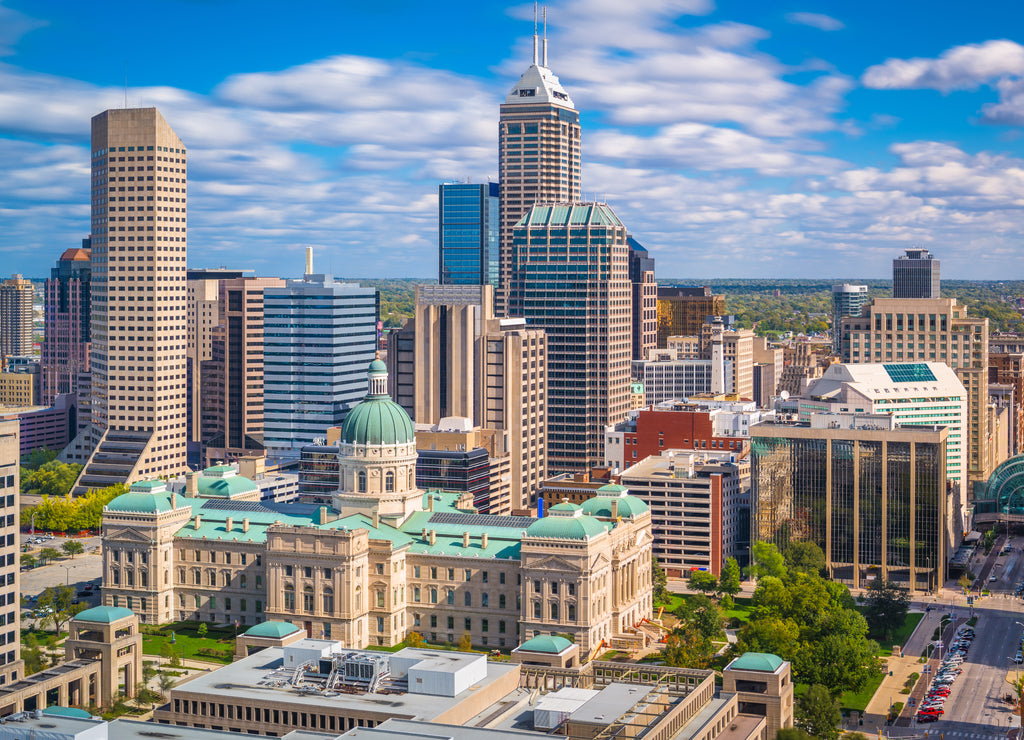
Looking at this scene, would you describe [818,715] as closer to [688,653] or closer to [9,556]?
[688,653]

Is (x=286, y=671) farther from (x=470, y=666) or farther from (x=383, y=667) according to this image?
(x=470, y=666)

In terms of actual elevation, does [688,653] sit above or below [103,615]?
below

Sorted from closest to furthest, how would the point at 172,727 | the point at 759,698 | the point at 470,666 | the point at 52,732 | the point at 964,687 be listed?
1. the point at 52,732
2. the point at 172,727
3. the point at 470,666
4. the point at 759,698
5. the point at 964,687

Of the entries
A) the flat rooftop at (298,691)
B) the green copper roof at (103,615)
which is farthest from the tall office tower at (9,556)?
the flat rooftop at (298,691)


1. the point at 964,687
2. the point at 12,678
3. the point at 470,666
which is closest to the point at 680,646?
the point at 964,687

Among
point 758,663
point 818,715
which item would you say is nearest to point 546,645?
point 758,663

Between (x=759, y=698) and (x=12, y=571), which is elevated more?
(x=12, y=571)
